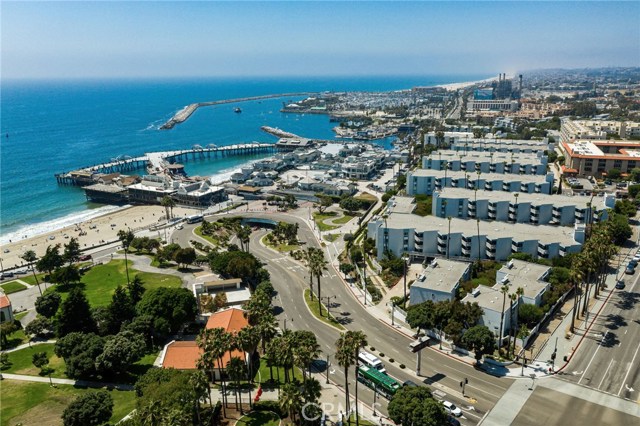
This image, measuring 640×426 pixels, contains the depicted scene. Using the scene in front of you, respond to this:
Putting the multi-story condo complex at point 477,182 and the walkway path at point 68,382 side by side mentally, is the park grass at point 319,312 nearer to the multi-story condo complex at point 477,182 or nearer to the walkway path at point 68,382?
the walkway path at point 68,382

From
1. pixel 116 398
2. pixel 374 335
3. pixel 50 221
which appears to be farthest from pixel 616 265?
pixel 50 221

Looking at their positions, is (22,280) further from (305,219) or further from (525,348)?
(525,348)

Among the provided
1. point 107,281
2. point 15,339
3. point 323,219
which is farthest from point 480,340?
point 323,219

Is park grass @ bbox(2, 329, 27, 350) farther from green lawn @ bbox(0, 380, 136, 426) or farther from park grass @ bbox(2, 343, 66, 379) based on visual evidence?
green lawn @ bbox(0, 380, 136, 426)

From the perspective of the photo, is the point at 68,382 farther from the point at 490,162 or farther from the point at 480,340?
the point at 490,162

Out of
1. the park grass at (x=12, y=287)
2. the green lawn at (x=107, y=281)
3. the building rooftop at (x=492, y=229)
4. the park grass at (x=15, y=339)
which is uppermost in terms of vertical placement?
the building rooftop at (x=492, y=229)

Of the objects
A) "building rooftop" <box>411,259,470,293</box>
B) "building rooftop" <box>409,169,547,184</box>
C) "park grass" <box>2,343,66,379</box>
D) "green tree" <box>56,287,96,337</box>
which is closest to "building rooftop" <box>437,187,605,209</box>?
"building rooftop" <box>409,169,547,184</box>

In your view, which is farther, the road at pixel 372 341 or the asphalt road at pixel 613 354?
the asphalt road at pixel 613 354

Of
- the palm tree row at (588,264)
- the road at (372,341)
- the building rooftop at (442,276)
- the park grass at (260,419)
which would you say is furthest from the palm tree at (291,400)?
the palm tree row at (588,264)
